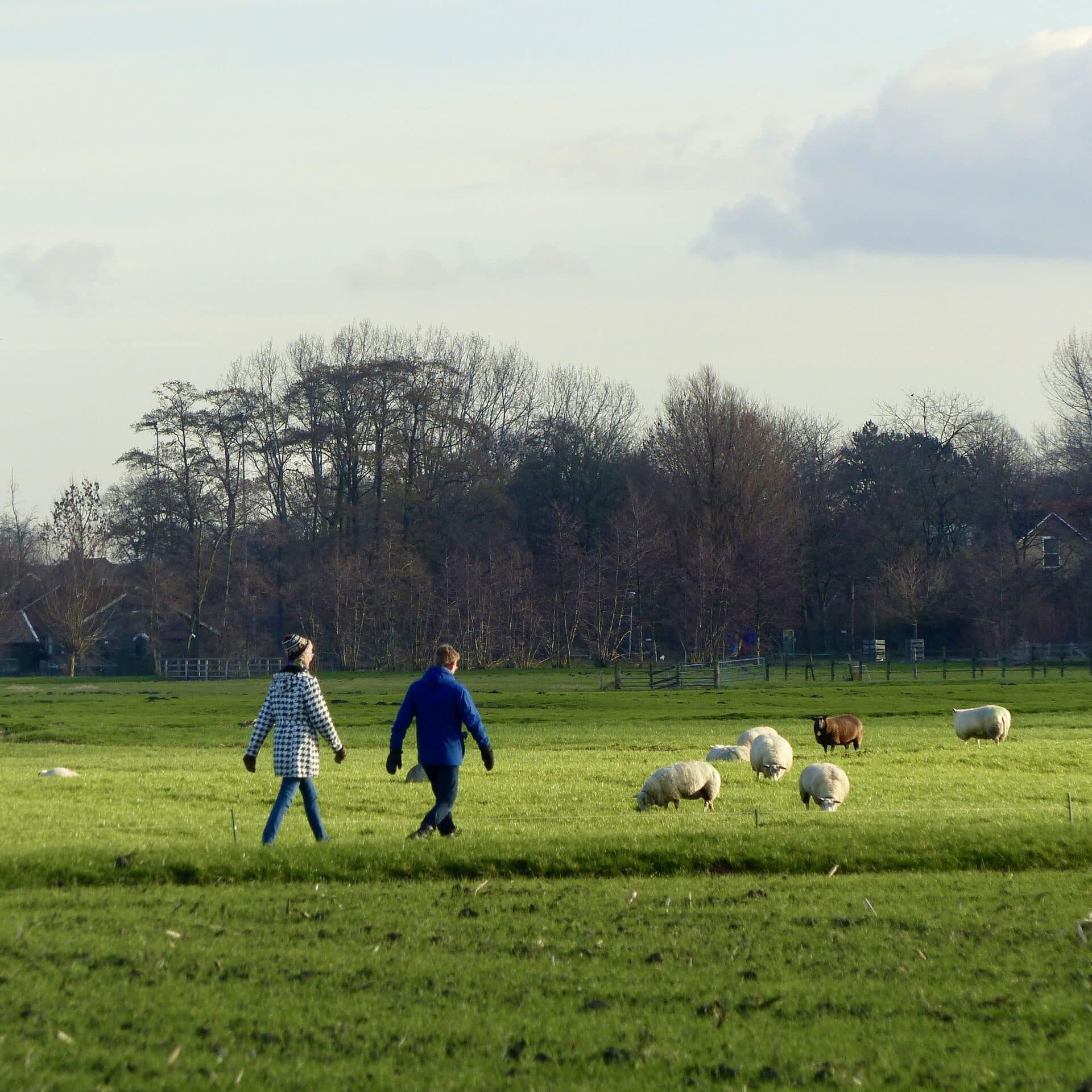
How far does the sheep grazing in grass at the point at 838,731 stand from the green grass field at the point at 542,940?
8317 millimetres

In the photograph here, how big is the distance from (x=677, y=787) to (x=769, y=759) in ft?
18.4

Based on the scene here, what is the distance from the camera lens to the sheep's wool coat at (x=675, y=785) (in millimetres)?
21109

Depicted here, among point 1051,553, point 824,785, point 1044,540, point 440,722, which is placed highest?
point 1044,540

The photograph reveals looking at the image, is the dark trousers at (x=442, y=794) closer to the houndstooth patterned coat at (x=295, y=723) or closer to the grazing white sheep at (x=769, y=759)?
the houndstooth patterned coat at (x=295, y=723)

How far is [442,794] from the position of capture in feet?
50.9

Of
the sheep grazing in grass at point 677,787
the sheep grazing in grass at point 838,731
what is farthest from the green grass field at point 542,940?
the sheep grazing in grass at point 838,731

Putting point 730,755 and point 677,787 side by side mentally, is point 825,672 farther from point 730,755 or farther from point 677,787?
point 677,787

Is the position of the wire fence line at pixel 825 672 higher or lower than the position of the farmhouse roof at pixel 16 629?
lower

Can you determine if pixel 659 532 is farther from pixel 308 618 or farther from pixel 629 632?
pixel 308 618

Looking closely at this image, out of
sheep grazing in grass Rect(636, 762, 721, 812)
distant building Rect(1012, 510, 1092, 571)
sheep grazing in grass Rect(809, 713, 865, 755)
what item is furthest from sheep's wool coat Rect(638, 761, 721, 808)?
distant building Rect(1012, 510, 1092, 571)

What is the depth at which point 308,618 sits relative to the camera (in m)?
95.3

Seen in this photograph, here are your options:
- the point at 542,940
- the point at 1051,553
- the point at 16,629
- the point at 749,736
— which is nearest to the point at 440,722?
the point at 542,940

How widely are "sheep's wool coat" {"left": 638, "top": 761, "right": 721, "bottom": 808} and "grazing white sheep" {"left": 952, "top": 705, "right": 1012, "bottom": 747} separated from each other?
15322mm

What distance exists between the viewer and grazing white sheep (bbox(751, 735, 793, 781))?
2619cm
